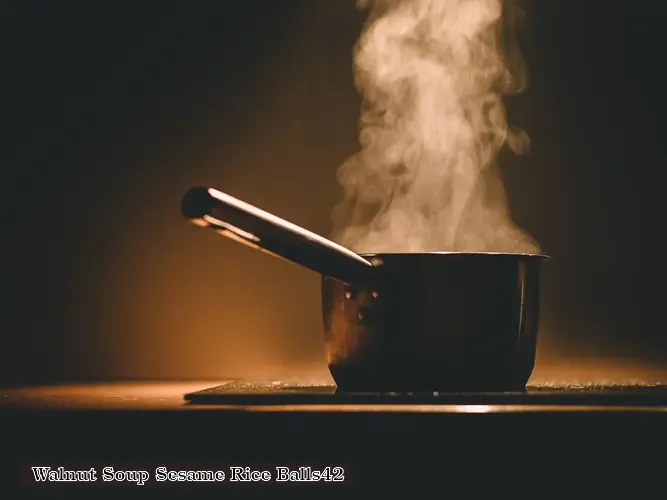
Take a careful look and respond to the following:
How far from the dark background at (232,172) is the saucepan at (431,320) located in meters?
0.37

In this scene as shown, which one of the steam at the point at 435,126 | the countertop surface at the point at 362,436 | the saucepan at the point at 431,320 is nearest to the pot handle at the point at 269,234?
the saucepan at the point at 431,320

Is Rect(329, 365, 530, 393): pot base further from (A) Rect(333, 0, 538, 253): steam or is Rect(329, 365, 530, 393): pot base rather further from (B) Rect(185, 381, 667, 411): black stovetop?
(A) Rect(333, 0, 538, 253): steam

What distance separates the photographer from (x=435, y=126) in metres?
1.03

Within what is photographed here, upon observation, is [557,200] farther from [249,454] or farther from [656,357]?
[249,454]

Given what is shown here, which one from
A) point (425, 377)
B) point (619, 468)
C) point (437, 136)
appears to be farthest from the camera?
point (437, 136)

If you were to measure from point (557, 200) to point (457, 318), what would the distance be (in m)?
0.44

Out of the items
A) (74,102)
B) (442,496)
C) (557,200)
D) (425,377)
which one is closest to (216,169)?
(74,102)

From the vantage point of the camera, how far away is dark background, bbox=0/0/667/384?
3.51ft

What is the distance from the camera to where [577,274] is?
107 centimetres

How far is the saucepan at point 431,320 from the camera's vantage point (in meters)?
0.68

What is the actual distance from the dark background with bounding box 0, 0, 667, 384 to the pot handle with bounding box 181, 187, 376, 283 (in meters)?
0.41

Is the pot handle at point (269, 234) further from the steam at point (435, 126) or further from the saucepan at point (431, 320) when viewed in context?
the steam at point (435, 126)

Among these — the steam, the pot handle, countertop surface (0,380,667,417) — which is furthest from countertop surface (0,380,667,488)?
the steam

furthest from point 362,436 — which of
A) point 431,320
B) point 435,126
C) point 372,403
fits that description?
point 435,126
